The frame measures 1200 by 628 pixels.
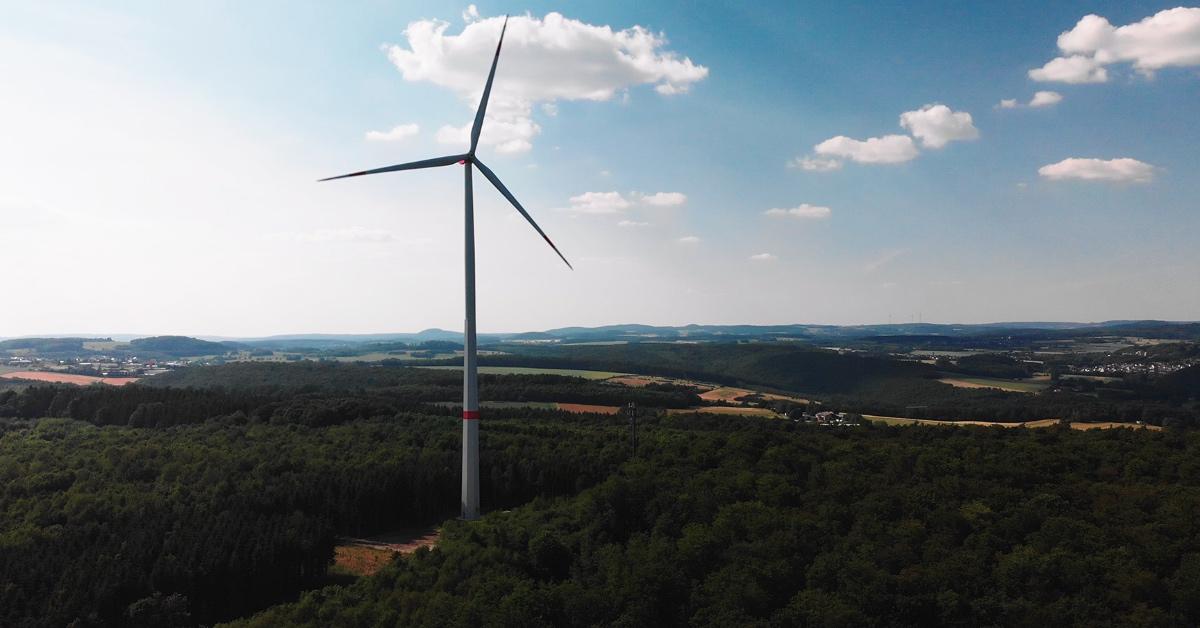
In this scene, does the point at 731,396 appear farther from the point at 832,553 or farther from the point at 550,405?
the point at 832,553

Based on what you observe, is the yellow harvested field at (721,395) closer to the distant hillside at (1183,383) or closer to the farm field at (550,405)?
the farm field at (550,405)

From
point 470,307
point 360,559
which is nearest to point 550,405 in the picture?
point 360,559

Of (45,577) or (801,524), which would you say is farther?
(45,577)

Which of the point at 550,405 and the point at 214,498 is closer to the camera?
the point at 214,498

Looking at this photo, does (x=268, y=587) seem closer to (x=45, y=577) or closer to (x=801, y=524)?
(x=45, y=577)

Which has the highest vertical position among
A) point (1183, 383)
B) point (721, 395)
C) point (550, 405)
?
point (1183, 383)

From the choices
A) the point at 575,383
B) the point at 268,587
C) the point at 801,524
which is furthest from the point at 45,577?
the point at 575,383

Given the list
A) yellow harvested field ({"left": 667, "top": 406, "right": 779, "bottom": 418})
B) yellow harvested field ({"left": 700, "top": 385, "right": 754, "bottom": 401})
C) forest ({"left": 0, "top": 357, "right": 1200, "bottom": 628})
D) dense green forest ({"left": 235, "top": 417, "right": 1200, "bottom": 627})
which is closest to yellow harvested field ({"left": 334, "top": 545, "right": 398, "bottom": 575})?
forest ({"left": 0, "top": 357, "right": 1200, "bottom": 628})

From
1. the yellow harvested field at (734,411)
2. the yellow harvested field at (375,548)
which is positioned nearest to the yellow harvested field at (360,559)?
the yellow harvested field at (375,548)
